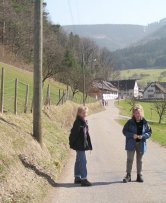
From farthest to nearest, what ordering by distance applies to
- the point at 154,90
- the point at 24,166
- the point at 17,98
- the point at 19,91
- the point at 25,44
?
the point at 154,90 → the point at 25,44 → the point at 19,91 → the point at 17,98 → the point at 24,166

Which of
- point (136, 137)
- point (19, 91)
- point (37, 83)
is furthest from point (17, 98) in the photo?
point (136, 137)

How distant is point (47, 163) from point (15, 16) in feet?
194

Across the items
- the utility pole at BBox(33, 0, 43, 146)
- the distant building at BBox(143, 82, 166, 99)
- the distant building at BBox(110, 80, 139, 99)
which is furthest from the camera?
the distant building at BBox(110, 80, 139, 99)

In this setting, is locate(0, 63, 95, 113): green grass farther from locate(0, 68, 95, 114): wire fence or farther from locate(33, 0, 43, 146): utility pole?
locate(33, 0, 43, 146): utility pole

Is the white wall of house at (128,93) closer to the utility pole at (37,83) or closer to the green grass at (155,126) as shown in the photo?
the green grass at (155,126)

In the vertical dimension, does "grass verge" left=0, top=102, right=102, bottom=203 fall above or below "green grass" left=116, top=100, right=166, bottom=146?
above

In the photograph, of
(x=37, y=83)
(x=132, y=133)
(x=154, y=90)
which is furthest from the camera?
(x=154, y=90)

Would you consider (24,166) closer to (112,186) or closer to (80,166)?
(80,166)

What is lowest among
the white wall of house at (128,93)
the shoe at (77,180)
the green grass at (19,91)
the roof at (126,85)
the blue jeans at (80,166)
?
the white wall of house at (128,93)

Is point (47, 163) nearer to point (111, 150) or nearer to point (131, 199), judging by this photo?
point (131, 199)

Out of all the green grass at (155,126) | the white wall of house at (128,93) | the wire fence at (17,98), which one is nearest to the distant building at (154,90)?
the white wall of house at (128,93)

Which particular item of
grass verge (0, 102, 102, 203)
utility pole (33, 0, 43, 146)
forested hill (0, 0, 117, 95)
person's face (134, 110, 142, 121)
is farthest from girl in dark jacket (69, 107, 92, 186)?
forested hill (0, 0, 117, 95)

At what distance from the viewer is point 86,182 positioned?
412 inches

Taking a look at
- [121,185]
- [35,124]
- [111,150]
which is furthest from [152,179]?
[111,150]
